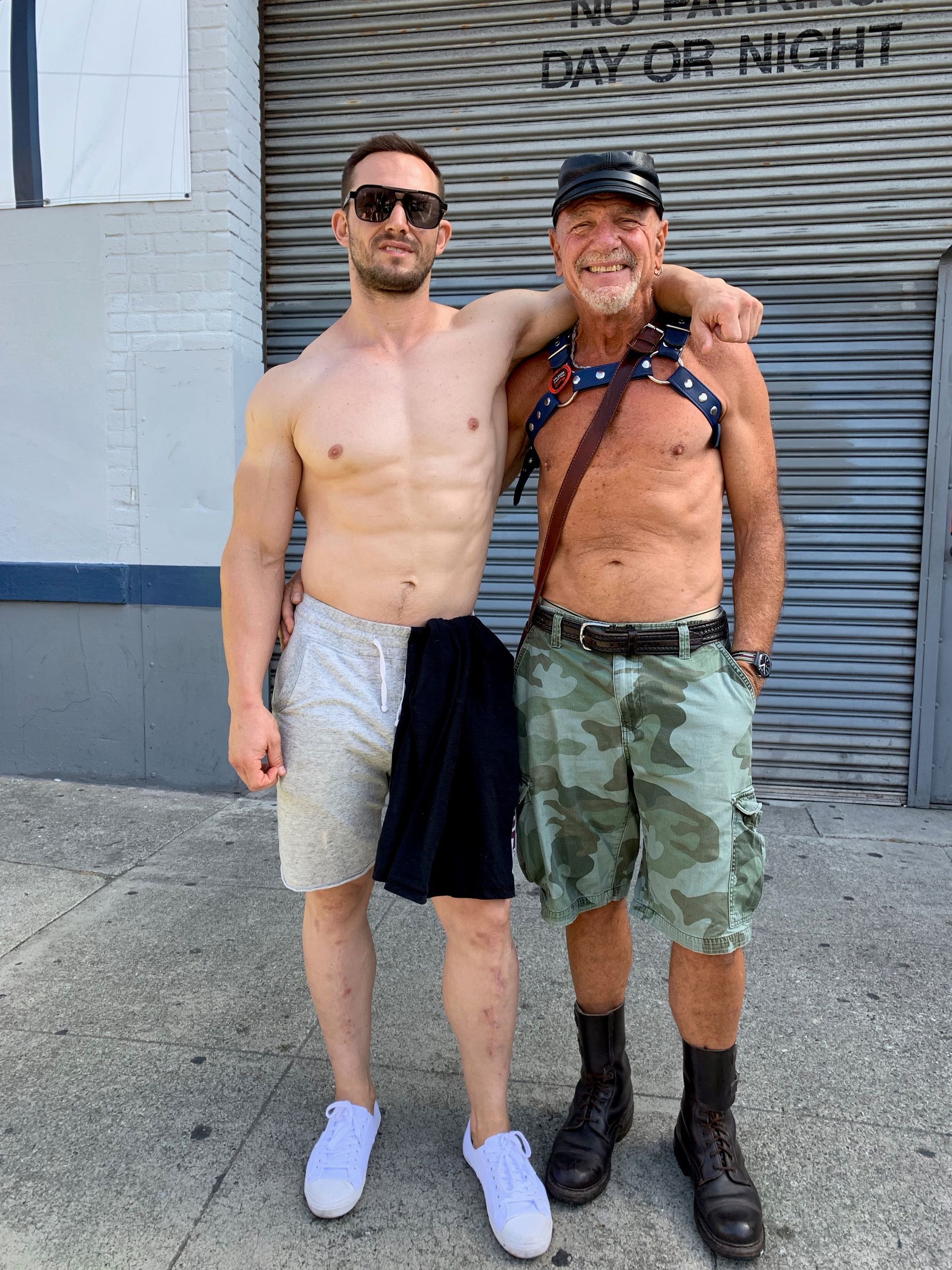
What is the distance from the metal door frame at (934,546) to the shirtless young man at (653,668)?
281 centimetres

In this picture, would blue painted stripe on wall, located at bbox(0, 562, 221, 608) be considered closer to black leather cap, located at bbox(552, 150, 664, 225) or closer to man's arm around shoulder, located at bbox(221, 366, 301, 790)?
man's arm around shoulder, located at bbox(221, 366, 301, 790)

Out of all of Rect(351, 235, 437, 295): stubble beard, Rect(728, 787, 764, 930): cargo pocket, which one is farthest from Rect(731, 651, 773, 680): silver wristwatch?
Rect(351, 235, 437, 295): stubble beard

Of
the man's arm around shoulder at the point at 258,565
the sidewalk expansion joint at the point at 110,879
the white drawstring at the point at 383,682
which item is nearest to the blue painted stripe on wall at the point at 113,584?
the sidewalk expansion joint at the point at 110,879

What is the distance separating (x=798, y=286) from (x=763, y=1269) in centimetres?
414

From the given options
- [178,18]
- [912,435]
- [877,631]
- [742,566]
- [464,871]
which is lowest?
[464,871]

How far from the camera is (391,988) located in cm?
303

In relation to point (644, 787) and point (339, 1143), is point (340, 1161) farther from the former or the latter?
point (644, 787)

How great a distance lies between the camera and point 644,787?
212 centimetres

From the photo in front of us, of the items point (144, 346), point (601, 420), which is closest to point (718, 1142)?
point (601, 420)

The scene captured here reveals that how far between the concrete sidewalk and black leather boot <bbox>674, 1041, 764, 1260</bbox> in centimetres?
6

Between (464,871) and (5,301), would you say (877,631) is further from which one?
(5,301)

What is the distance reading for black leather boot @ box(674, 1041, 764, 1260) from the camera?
197 cm

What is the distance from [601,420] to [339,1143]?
1.81 metres

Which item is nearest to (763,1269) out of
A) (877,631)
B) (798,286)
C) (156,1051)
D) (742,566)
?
(742,566)
